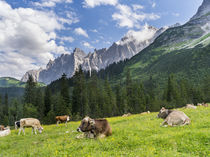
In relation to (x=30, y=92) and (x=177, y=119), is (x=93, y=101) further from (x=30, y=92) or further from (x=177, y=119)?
(x=177, y=119)

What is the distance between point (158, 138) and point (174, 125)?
17.0 feet

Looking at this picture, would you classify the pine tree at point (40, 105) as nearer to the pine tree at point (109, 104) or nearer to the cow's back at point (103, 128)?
the pine tree at point (109, 104)

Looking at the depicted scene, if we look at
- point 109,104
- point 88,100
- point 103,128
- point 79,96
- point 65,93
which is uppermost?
point 65,93

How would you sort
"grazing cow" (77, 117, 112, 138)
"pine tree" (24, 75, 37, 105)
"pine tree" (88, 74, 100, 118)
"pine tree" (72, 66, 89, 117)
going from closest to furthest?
"grazing cow" (77, 117, 112, 138) → "pine tree" (72, 66, 89, 117) → "pine tree" (24, 75, 37, 105) → "pine tree" (88, 74, 100, 118)

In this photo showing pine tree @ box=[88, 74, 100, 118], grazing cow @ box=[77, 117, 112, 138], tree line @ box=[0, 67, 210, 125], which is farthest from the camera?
pine tree @ box=[88, 74, 100, 118]

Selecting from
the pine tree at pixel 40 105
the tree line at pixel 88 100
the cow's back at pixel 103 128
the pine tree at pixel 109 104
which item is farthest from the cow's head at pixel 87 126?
the pine tree at pixel 109 104

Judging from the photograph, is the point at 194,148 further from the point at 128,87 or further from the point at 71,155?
the point at 128,87

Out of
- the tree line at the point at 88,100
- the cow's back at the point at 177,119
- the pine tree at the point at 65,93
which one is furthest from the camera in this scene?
the tree line at the point at 88,100

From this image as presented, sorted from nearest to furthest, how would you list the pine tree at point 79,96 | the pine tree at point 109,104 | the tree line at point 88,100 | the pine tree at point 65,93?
1. the pine tree at point 79,96
2. the pine tree at point 65,93
3. the tree line at point 88,100
4. the pine tree at point 109,104

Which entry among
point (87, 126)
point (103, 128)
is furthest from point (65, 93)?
point (103, 128)

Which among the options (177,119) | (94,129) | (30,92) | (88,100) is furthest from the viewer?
(88,100)

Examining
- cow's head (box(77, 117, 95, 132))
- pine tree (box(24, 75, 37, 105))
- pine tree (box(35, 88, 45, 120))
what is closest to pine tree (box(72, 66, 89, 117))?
pine tree (box(35, 88, 45, 120))

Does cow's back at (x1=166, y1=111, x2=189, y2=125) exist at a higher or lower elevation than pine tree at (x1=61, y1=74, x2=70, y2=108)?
lower

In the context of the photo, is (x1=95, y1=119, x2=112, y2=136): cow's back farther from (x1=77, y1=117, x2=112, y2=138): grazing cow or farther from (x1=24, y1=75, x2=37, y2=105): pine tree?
(x1=24, y1=75, x2=37, y2=105): pine tree
